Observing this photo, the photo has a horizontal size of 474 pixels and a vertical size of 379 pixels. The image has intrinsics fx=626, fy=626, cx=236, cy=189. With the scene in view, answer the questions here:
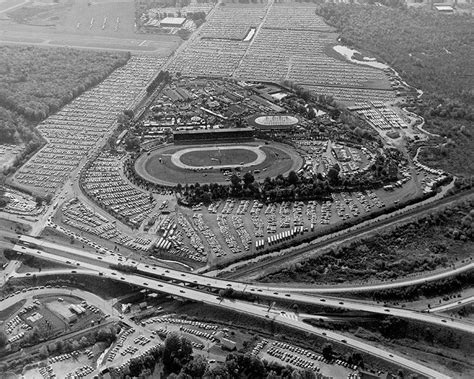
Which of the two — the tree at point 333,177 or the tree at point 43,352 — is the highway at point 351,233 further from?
the tree at point 43,352

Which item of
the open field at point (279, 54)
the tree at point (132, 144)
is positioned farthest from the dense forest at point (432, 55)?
the tree at point (132, 144)

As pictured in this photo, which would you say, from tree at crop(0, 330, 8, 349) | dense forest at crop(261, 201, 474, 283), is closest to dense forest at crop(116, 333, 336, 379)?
tree at crop(0, 330, 8, 349)

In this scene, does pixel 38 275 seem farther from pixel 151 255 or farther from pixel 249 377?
Answer: pixel 249 377

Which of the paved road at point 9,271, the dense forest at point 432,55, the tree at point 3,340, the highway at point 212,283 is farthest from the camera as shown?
the dense forest at point 432,55

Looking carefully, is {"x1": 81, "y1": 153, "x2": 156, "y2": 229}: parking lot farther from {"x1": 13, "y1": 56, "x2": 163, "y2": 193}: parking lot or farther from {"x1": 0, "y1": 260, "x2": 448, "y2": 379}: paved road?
{"x1": 0, "y1": 260, "x2": 448, "y2": 379}: paved road

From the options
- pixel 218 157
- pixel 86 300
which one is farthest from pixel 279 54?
pixel 86 300
